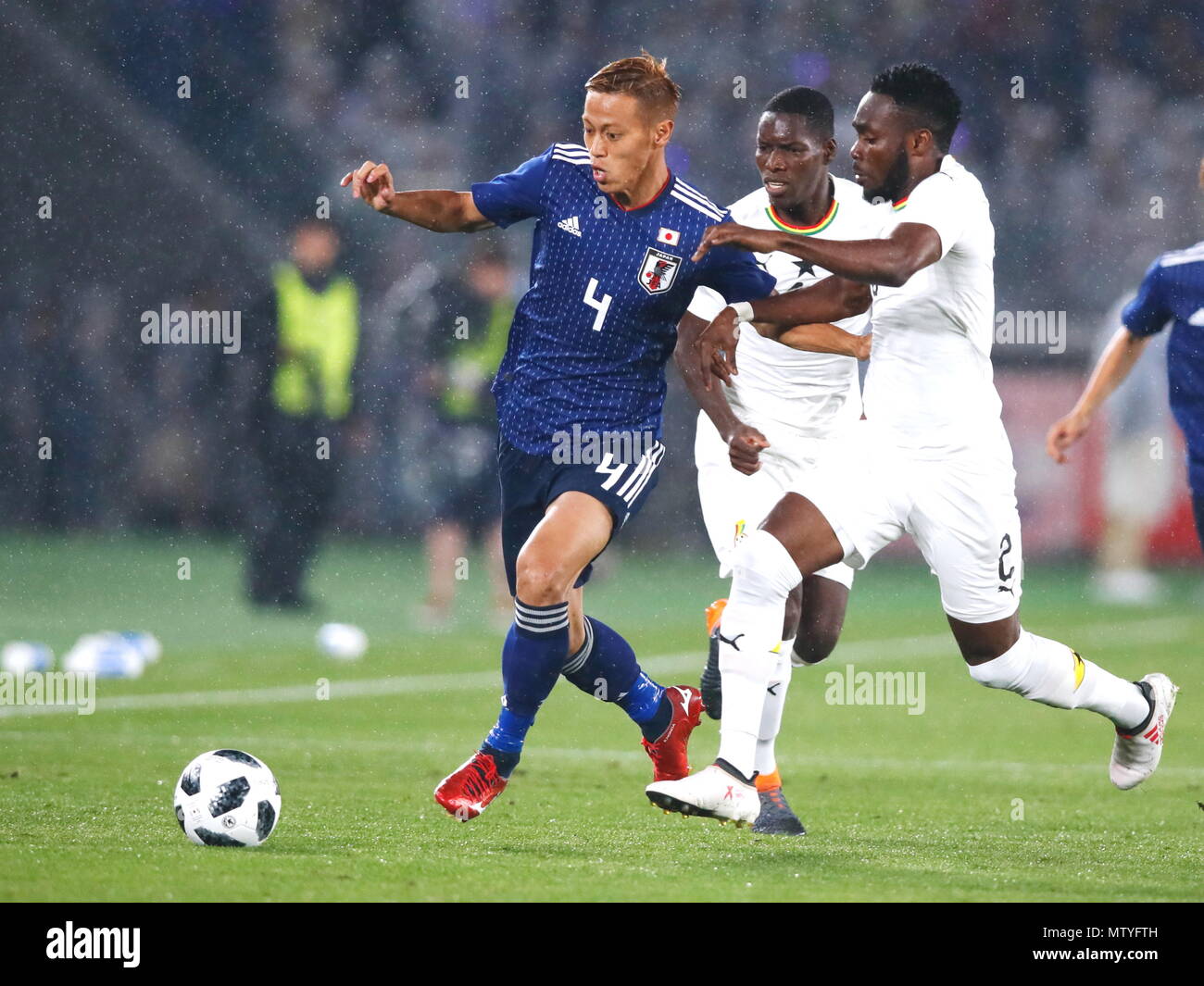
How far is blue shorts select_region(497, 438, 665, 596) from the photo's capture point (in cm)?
504

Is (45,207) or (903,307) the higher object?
(45,207)

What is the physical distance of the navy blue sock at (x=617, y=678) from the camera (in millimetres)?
5496

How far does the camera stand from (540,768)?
6.54 m

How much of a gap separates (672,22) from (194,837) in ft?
36.9

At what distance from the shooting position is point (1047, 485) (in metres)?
13.6

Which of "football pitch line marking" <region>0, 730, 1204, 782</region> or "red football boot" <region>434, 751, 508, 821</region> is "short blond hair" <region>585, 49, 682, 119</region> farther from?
"football pitch line marking" <region>0, 730, 1204, 782</region>

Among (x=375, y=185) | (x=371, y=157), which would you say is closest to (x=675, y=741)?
(x=375, y=185)

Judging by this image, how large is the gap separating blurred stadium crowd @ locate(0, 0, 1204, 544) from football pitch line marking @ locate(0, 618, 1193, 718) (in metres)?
3.37

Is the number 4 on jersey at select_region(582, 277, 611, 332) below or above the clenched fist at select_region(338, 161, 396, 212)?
below

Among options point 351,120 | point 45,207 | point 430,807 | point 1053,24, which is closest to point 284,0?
point 351,120

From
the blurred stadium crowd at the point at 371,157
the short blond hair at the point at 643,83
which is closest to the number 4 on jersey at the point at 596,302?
the short blond hair at the point at 643,83

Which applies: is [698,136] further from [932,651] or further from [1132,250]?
[932,651]

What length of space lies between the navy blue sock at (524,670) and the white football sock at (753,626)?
522 millimetres

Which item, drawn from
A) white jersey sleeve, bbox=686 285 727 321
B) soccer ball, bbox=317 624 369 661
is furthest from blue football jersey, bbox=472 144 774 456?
soccer ball, bbox=317 624 369 661
